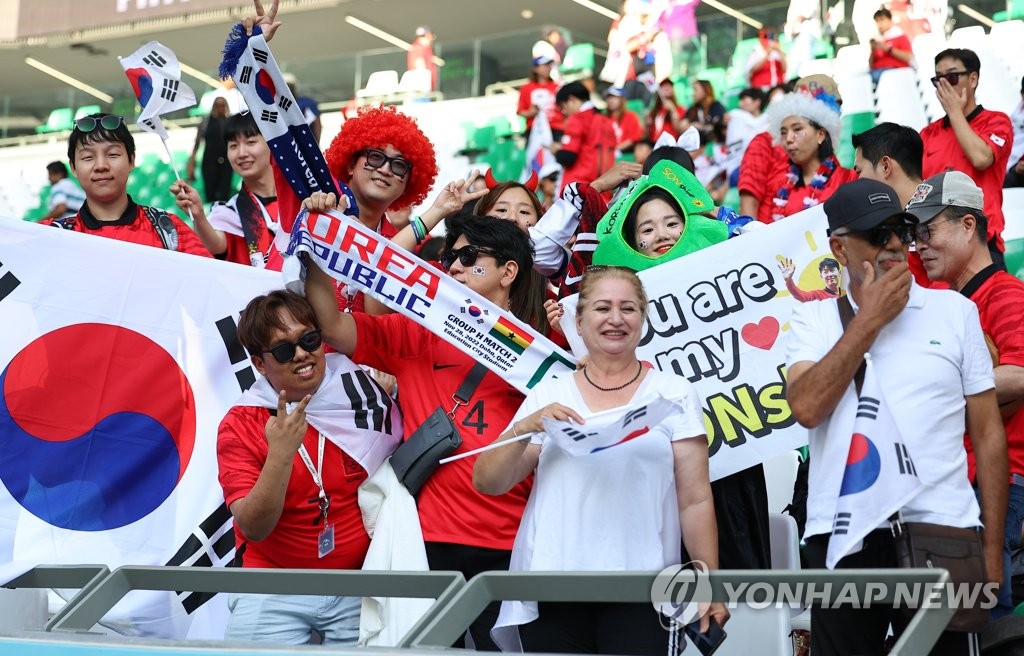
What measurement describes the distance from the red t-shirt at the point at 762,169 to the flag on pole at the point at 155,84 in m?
3.46

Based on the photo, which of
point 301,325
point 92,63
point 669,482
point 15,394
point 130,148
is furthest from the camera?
point 92,63

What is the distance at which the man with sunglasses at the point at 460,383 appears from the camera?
12.6 feet

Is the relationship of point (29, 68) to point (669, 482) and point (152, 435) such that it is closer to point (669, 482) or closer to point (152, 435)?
point (152, 435)

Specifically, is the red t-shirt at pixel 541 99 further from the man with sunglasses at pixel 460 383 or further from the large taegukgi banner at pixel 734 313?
the man with sunglasses at pixel 460 383

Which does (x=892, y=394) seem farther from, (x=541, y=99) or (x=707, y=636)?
(x=541, y=99)

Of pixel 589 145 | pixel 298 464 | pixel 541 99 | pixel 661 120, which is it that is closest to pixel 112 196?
pixel 298 464

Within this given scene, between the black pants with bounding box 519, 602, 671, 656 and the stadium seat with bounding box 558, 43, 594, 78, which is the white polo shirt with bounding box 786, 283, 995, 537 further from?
the stadium seat with bounding box 558, 43, 594, 78

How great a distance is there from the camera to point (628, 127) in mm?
12656

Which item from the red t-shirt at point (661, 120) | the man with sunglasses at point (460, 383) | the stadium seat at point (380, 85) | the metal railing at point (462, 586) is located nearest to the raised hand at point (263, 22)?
the man with sunglasses at point (460, 383)

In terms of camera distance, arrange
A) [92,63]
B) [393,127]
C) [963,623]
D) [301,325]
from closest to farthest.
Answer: [963,623] → [301,325] → [393,127] → [92,63]

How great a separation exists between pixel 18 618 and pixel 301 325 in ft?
4.50

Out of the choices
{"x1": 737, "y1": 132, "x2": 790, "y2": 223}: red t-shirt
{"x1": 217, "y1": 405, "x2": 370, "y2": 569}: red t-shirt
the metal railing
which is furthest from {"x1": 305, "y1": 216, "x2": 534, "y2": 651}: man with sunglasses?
{"x1": 737, "y1": 132, "x2": 790, "y2": 223}: red t-shirt

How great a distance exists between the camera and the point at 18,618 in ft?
13.8

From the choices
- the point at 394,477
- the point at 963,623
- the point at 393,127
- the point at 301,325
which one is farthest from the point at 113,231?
the point at 963,623
